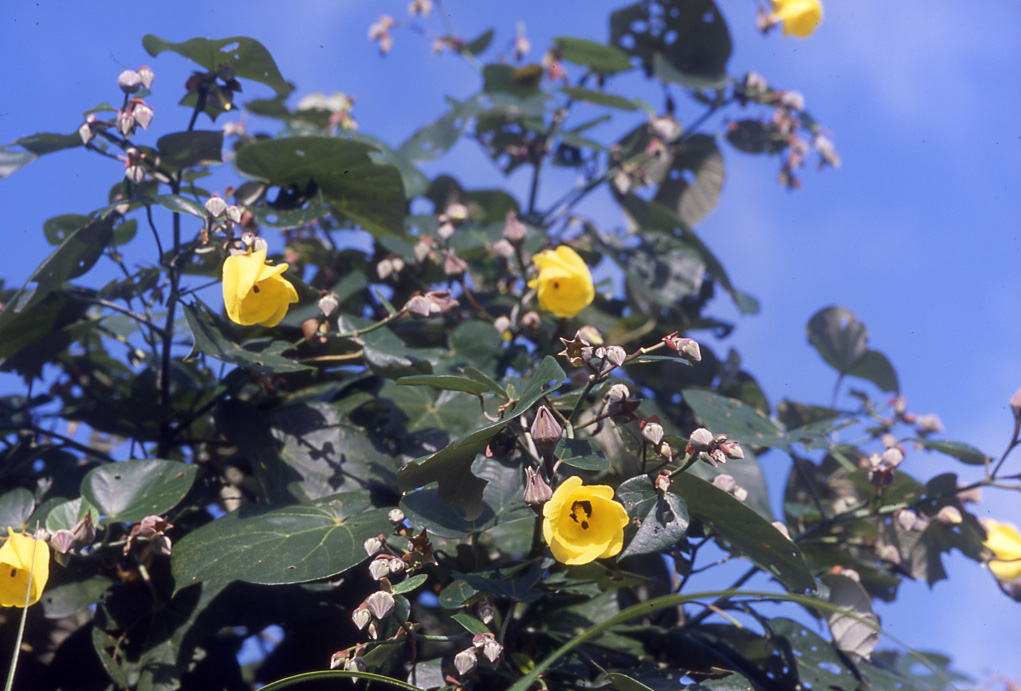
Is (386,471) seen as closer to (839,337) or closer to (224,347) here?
(224,347)

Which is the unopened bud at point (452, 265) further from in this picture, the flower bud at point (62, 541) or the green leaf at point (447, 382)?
the flower bud at point (62, 541)

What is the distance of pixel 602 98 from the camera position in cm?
207

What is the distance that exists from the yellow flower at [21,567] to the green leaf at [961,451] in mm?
1395

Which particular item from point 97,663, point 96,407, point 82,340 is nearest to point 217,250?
point 96,407

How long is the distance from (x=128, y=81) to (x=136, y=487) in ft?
2.09

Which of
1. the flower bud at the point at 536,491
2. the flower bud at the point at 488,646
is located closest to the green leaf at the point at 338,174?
the flower bud at the point at 536,491

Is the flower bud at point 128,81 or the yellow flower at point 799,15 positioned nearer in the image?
the flower bud at point 128,81

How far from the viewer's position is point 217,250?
4.01ft

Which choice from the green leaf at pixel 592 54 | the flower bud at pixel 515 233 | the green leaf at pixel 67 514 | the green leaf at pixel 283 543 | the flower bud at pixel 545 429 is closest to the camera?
the flower bud at pixel 545 429

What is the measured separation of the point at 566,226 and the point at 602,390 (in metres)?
1.18

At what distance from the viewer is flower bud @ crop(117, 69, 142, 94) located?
1.14 metres

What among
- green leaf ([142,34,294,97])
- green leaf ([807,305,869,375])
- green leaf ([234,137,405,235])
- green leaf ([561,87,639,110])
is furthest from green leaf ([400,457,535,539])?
green leaf ([561,87,639,110])

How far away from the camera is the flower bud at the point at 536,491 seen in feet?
2.95

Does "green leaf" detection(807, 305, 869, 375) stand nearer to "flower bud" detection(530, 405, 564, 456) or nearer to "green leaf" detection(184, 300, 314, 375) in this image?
"flower bud" detection(530, 405, 564, 456)
